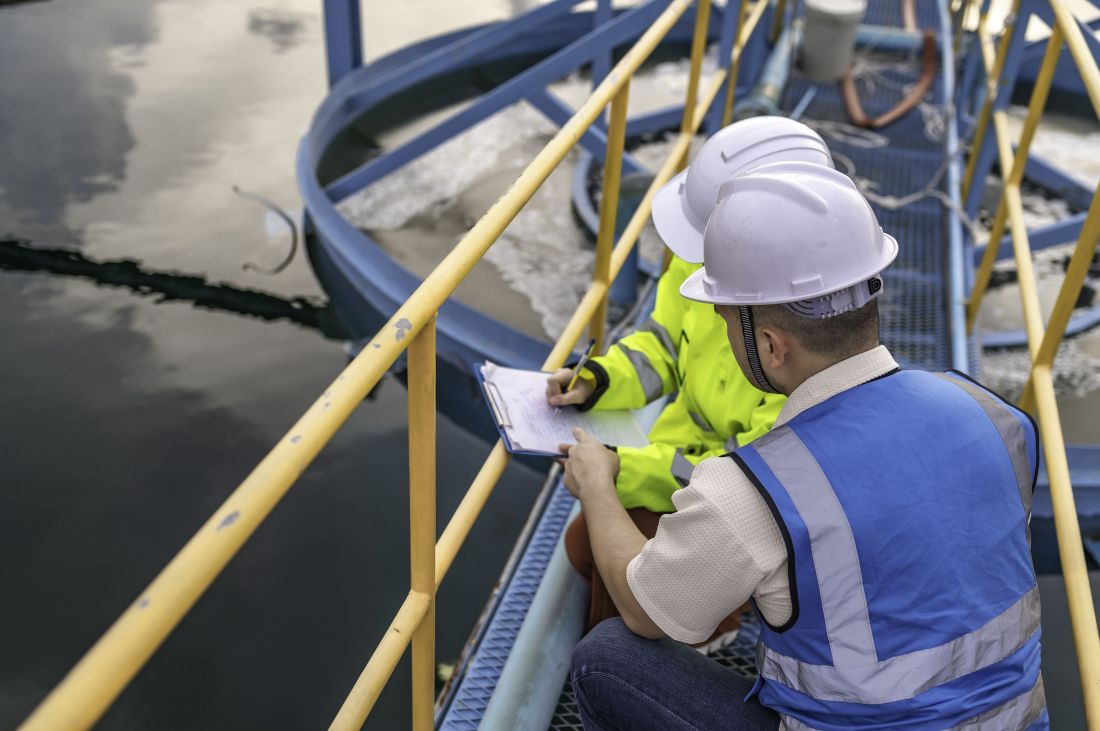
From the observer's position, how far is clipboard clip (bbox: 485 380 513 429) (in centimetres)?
202

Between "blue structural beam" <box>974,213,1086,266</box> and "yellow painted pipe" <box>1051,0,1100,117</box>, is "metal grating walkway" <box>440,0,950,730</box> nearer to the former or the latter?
"blue structural beam" <box>974,213,1086,266</box>

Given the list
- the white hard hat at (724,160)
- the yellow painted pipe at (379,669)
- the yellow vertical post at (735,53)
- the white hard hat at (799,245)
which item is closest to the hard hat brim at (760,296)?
the white hard hat at (799,245)

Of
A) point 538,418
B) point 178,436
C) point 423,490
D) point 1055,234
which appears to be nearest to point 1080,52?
point 538,418

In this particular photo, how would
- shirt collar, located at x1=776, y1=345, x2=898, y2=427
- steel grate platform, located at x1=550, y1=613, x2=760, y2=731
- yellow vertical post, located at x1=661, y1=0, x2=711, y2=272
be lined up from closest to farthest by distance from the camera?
shirt collar, located at x1=776, y1=345, x2=898, y2=427 < steel grate platform, located at x1=550, y1=613, x2=760, y2=731 < yellow vertical post, located at x1=661, y1=0, x2=711, y2=272

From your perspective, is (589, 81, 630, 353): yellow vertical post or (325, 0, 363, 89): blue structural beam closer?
(589, 81, 630, 353): yellow vertical post

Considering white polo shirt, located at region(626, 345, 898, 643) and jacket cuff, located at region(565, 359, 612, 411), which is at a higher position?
white polo shirt, located at region(626, 345, 898, 643)

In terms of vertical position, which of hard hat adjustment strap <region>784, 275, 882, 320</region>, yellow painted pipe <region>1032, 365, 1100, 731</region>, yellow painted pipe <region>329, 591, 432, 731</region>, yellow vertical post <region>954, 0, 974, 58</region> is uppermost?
hard hat adjustment strap <region>784, 275, 882, 320</region>

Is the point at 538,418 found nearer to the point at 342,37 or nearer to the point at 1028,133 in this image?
the point at 1028,133

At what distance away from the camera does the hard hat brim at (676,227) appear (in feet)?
6.87

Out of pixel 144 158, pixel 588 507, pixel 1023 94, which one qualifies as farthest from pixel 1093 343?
pixel 144 158

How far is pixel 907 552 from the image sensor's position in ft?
4.46

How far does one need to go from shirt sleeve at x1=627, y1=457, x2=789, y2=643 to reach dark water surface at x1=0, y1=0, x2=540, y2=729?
2198mm

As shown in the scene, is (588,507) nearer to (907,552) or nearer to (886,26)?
(907,552)

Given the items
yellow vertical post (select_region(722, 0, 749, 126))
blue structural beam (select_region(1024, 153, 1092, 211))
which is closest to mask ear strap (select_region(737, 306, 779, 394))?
yellow vertical post (select_region(722, 0, 749, 126))
